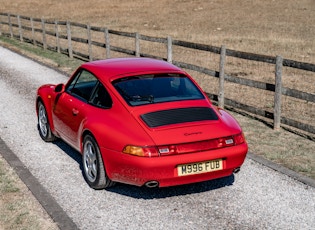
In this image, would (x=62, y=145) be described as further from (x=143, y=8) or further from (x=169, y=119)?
(x=143, y=8)

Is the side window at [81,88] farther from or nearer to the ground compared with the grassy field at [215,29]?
farther from the ground

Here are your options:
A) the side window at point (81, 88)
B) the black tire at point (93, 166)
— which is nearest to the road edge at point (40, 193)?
the black tire at point (93, 166)

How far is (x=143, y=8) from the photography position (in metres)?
47.7

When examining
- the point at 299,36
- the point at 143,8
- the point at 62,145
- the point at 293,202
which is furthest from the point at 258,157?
the point at 143,8

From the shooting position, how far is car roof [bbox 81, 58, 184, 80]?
6.72 meters

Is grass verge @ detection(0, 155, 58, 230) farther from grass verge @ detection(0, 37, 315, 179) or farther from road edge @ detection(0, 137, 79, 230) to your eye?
grass verge @ detection(0, 37, 315, 179)

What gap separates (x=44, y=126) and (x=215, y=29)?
87.8ft

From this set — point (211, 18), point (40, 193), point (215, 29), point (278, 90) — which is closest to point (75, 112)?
point (40, 193)

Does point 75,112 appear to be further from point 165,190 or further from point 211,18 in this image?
point 211,18

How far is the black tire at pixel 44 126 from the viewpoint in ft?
27.8

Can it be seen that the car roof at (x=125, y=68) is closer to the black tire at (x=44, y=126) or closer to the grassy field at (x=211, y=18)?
the black tire at (x=44, y=126)

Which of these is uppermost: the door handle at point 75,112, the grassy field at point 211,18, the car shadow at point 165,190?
the door handle at point 75,112

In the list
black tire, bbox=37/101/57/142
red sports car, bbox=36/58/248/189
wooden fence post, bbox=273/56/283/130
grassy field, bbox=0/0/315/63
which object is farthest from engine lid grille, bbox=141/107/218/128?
grassy field, bbox=0/0/315/63

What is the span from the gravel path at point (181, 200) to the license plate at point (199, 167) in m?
0.50
